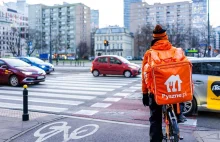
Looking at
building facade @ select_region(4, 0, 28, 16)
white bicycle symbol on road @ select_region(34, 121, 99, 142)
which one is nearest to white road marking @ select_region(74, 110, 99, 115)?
white bicycle symbol on road @ select_region(34, 121, 99, 142)

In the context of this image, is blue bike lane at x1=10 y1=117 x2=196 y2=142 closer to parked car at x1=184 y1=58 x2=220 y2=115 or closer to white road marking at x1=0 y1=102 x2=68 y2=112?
parked car at x1=184 y1=58 x2=220 y2=115

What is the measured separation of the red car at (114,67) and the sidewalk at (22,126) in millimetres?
12998

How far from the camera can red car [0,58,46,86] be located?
14305 mm

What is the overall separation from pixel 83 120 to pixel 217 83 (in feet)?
11.2

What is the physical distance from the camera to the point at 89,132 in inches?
237

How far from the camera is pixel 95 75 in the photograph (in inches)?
842

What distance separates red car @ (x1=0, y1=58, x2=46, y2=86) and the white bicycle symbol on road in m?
8.08

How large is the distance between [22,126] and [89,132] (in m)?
1.61

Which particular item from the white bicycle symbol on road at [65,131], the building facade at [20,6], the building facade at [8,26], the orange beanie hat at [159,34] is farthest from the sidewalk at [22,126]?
the building facade at [20,6]

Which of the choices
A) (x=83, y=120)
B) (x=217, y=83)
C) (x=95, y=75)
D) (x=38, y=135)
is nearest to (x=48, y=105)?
(x=83, y=120)

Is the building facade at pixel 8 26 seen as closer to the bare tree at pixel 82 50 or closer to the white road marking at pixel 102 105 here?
the bare tree at pixel 82 50

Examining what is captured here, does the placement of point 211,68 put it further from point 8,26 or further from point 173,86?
point 8,26

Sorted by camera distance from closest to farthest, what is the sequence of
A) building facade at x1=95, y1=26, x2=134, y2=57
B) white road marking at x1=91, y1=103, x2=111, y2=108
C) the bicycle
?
the bicycle, white road marking at x1=91, y1=103, x2=111, y2=108, building facade at x1=95, y1=26, x2=134, y2=57

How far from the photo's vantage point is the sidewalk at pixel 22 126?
562 centimetres
